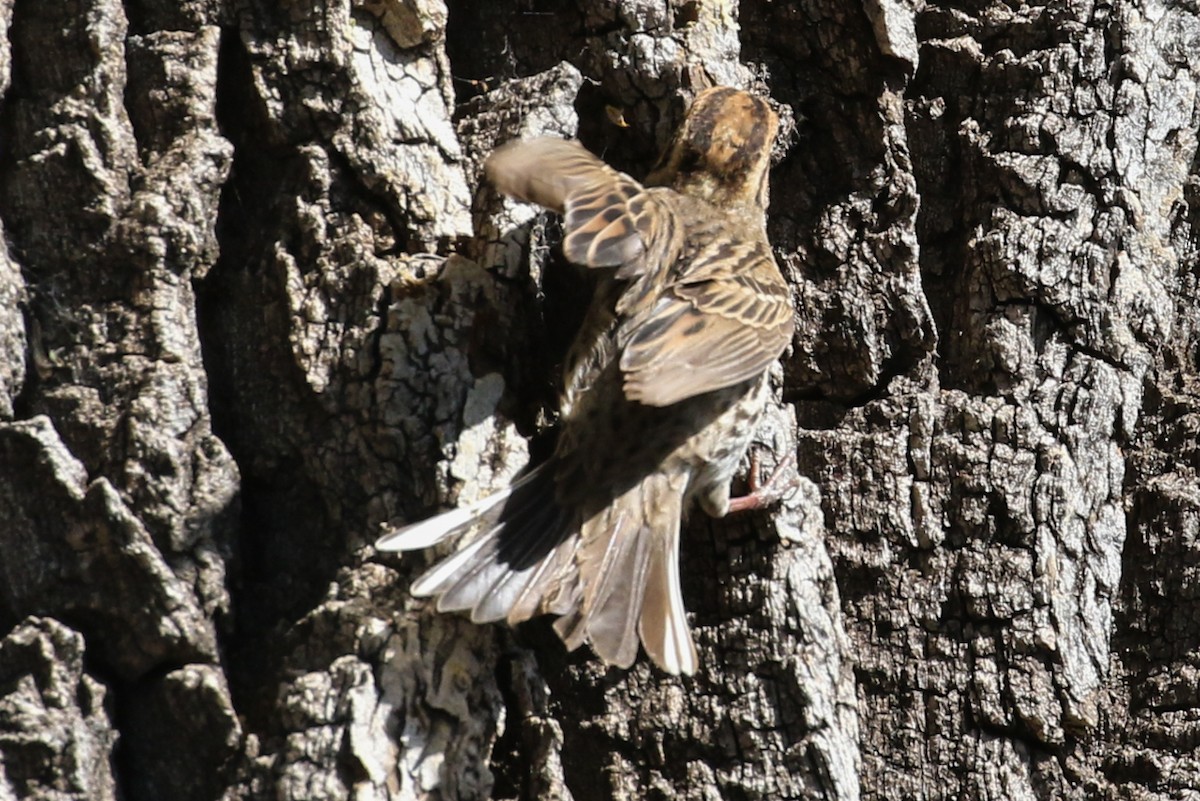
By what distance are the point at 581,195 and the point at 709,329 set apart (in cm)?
55

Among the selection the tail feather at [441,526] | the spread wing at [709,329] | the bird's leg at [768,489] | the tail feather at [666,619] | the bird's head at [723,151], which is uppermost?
the bird's head at [723,151]

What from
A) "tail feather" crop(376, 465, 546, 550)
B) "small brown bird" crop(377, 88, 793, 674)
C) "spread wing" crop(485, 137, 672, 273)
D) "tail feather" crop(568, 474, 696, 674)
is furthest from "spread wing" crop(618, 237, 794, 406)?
"tail feather" crop(376, 465, 546, 550)

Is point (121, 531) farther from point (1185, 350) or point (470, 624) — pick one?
point (1185, 350)

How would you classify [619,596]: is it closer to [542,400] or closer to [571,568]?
[571,568]

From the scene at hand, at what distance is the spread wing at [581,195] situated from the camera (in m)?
3.75

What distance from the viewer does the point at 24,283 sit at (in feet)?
12.5

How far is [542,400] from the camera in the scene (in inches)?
167

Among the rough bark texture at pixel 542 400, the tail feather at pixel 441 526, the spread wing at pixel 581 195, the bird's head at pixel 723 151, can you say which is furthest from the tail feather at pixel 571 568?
the bird's head at pixel 723 151

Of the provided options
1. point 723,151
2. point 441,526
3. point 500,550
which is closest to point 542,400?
point 500,550

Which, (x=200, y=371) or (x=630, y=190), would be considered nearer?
(x=200, y=371)

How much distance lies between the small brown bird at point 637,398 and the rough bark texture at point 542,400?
0.41 ft

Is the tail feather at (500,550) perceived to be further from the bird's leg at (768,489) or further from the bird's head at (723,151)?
the bird's head at (723,151)

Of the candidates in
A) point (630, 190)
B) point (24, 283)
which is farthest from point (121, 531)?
point (630, 190)

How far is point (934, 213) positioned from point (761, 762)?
5.68ft
